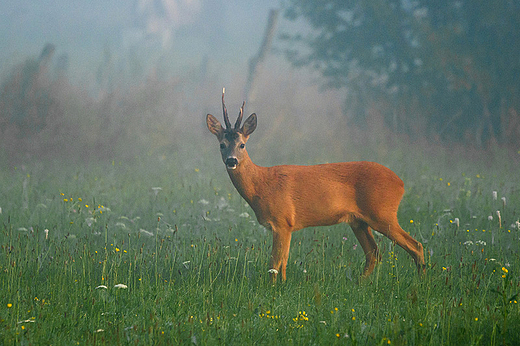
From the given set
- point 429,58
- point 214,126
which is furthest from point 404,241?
point 429,58

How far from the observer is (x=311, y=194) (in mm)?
5074

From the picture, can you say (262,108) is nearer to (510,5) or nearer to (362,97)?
(362,97)

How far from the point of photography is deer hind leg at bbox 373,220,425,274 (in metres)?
5.02

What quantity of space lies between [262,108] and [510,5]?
24.9ft

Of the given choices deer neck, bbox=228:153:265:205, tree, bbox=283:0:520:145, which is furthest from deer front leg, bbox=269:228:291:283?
tree, bbox=283:0:520:145

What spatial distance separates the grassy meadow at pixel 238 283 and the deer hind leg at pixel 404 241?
152 mm

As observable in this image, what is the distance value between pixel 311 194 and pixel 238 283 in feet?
3.75

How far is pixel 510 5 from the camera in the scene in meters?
14.5

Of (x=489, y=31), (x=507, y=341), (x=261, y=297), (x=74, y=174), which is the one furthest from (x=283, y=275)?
(x=489, y=31)

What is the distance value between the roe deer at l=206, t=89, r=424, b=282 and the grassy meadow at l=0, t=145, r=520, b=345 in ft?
0.98

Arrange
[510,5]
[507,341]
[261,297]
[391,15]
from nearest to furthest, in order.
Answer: [507,341]
[261,297]
[510,5]
[391,15]

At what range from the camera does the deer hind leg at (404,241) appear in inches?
198

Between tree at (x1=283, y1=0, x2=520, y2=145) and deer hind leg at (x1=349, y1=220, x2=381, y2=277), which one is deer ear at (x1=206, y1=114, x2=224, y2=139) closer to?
deer hind leg at (x1=349, y1=220, x2=381, y2=277)

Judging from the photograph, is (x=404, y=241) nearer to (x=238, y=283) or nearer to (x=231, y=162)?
(x=238, y=283)
